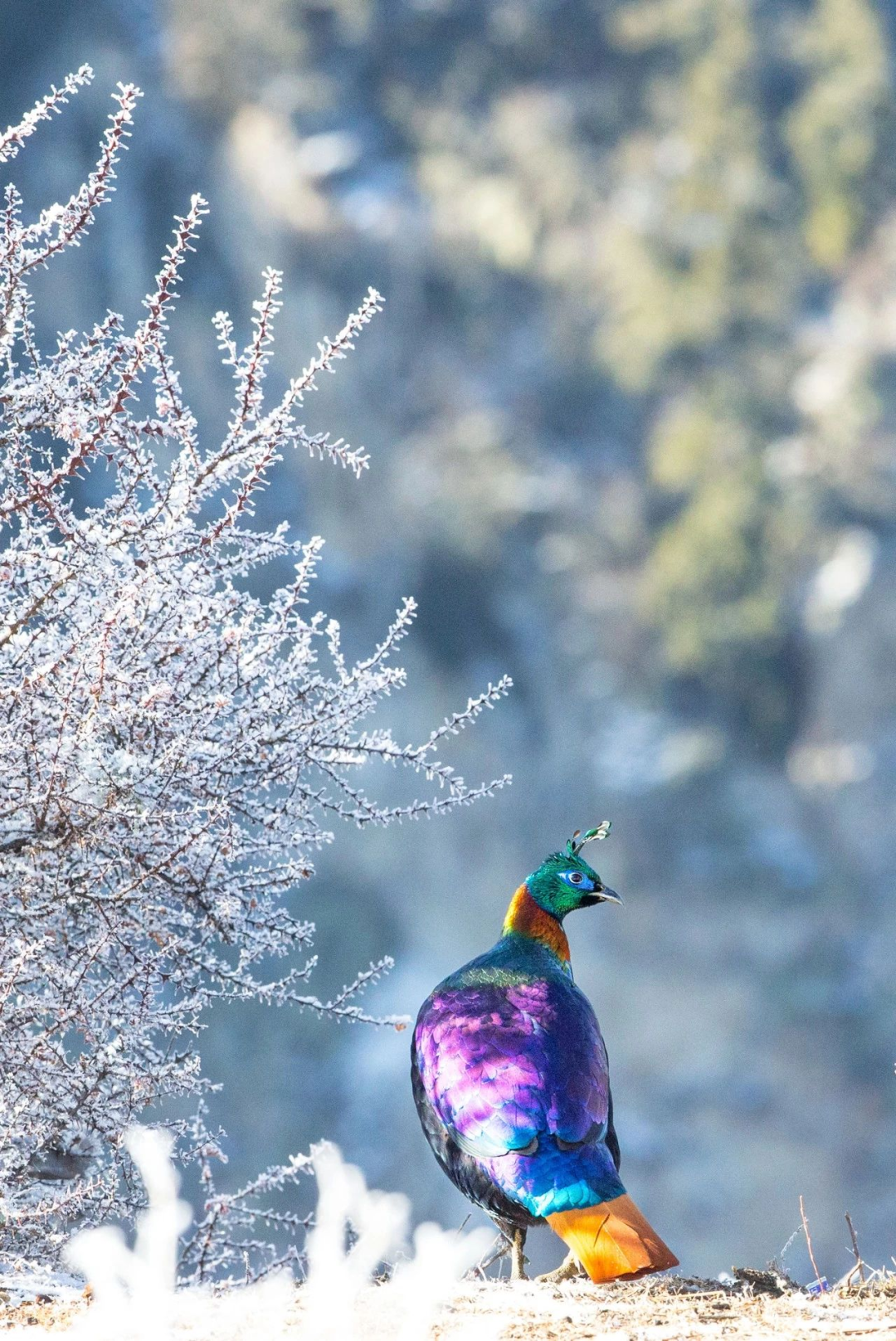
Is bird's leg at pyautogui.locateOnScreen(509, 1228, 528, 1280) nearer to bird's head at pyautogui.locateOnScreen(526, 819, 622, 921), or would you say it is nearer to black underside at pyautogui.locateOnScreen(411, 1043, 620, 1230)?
black underside at pyautogui.locateOnScreen(411, 1043, 620, 1230)

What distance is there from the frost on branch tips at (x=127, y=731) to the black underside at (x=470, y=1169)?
22.2 inches

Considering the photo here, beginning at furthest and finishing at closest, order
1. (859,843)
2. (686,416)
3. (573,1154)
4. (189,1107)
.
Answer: (686,416) → (859,843) → (189,1107) → (573,1154)

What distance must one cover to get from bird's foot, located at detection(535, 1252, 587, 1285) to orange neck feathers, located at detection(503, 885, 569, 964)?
103 cm

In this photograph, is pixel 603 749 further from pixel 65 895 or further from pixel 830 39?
pixel 65 895

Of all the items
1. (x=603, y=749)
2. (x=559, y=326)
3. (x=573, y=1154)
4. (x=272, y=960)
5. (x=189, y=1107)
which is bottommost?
(x=573, y=1154)

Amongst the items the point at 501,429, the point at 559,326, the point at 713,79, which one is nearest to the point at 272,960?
the point at 501,429

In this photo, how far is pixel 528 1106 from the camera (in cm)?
393

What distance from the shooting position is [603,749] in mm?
32156

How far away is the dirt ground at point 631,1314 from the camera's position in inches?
123

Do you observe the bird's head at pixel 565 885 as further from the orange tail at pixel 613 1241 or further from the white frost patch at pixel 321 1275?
the white frost patch at pixel 321 1275

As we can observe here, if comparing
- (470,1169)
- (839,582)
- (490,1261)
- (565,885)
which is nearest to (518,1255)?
(490,1261)

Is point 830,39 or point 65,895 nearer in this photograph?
point 65,895

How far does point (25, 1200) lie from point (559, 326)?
1314 inches

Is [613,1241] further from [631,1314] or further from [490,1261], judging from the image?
[490,1261]
